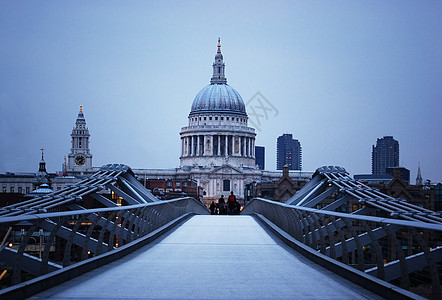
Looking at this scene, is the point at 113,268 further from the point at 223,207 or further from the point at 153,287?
the point at 223,207

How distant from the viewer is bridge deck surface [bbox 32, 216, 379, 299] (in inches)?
396

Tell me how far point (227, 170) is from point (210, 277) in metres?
172

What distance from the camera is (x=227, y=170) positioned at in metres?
184

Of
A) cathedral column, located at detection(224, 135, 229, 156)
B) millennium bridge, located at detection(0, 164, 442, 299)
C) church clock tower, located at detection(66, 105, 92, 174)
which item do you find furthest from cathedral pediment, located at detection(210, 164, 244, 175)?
millennium bridge, located at detection(0, 164, 442, 299)

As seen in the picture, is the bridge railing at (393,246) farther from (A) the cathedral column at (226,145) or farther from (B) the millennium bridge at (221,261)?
(A) the cathedral column at (226,145)

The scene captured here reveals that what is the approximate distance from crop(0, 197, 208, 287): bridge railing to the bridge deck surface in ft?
1.58

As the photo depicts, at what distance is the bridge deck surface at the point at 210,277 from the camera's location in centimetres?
1005

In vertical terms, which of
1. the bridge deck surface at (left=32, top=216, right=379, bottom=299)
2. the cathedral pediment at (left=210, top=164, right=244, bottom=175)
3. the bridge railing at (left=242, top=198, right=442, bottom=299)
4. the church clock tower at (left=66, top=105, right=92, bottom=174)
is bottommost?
the bridge deck surface at (left=32, top=216, right=379, bottom=299)

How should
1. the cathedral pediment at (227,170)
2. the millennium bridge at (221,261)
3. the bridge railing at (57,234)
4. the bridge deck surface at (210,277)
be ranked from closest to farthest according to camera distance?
the bridge railing at (57,234)
the millennium bridge at (221,261)
the bridge deck surface at (210,277)
the cathedral pediment at (227,170)

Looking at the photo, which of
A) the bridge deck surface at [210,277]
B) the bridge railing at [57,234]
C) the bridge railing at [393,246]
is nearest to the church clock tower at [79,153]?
the bridge railing at [57,234]

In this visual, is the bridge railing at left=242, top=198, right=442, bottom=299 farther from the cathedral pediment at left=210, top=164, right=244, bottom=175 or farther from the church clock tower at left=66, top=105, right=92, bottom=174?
the church clock tower at left=66, top=105, right=92, bottom=174

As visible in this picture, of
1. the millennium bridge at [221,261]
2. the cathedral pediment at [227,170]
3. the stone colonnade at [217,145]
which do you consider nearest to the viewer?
the millennium bridge at [221,261]

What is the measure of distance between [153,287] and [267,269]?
9.37 ft

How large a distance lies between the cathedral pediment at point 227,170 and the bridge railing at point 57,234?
6230 inches
